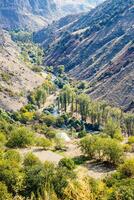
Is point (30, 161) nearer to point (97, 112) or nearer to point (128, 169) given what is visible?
point (128, 169)

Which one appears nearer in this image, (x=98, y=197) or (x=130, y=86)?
(x=98, y=197)

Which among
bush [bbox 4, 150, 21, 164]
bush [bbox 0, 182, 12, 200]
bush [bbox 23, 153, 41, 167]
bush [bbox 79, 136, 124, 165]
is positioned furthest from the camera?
bush [bbox 79, 136, 124, 165]

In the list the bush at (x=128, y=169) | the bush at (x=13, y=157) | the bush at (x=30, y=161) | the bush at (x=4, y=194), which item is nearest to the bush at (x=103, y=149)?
the bush at (x=128, y=169)

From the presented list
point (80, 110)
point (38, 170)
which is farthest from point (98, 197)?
point (80, 110)

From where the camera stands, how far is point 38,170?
235ft

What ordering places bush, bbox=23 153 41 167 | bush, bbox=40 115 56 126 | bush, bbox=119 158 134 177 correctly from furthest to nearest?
bush, bbox=40 115 56 126
bush, bbox=23 153 41 167
bush, bbox=119 158 134 177

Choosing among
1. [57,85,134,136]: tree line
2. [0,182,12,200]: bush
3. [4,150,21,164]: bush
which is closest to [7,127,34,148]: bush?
[4,150,21,164]: bush

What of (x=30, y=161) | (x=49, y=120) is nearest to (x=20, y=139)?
(x=30, y=161)

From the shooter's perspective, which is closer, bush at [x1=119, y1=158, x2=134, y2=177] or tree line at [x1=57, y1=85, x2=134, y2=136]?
bush at [x1=119, y1=158, x2=134, y2=177]

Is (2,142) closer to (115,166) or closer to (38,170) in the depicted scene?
(115,166)

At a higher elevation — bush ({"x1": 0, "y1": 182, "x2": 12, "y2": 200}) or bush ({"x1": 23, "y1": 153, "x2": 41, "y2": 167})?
bush ({"x1": 23, "y1": 153, "x2": 41, "y2": 167})

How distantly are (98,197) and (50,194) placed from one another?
105 feet

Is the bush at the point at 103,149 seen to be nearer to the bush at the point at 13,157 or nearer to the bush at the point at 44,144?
the bush at the point at 44,144

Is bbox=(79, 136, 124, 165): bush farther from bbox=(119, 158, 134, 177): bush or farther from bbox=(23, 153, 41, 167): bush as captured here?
bbox=(23, 153, 41, 167): bush
